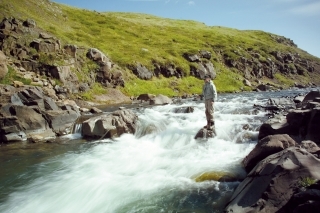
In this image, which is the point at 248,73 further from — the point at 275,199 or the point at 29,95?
the point at 275,199

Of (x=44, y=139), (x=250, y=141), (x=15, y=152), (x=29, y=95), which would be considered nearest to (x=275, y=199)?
(x=250, y=141)

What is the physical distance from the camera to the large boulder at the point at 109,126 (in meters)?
21.5

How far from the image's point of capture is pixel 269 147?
1204cm

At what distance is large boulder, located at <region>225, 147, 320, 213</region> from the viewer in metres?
7.98

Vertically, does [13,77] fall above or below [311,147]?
above

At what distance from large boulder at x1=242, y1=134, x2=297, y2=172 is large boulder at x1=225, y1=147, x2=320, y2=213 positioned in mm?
2407

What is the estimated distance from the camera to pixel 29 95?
83.1ft

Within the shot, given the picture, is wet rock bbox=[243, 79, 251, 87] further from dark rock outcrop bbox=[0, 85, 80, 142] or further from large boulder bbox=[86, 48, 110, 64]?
dark rock outcrop bbox=[0, 85, 80, 142]

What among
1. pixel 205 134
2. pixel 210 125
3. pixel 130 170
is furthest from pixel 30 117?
pixel 210 125

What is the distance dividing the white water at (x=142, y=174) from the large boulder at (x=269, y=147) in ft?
3.03

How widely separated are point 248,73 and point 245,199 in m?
82.8

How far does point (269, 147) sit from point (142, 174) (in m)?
6.49

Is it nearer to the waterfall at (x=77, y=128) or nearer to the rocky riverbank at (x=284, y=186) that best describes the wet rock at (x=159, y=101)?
the waterfall at (x=77, y=128)

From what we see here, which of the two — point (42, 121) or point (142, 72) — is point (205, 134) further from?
point (142, 72)
